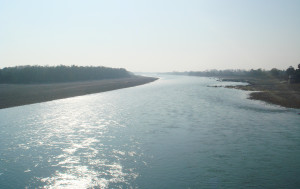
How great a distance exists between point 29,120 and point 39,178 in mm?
18196

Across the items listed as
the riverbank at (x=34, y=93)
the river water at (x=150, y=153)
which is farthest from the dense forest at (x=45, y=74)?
the river water at (x=150, y=153)

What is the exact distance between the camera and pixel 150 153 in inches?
686

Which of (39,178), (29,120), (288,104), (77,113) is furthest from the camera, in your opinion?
(288,104)

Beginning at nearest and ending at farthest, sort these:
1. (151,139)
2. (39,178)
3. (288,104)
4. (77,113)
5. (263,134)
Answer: (39,178) → (151,139) → (263,134) → (77,113) → (288,104)

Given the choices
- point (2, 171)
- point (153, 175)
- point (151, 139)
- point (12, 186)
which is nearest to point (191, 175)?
point (153, 175)

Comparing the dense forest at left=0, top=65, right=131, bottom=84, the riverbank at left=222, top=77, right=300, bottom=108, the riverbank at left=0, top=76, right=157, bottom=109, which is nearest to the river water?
the riverbank at left=222, top=77, right=300, bottom=108

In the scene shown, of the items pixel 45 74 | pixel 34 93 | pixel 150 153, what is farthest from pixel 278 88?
pixel 45 74

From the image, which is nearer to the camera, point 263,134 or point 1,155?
point 1,155

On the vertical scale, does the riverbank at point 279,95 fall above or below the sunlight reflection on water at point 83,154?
above

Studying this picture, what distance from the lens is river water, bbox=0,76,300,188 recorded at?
13.2m

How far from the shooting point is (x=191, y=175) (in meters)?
13.8

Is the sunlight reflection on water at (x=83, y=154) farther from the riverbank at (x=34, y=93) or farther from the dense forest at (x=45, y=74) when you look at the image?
the dense forest at (x=45, y=74)

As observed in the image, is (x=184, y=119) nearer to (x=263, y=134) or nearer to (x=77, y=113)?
(x=263, y=134)

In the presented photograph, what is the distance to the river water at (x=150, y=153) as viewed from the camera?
1316cm
